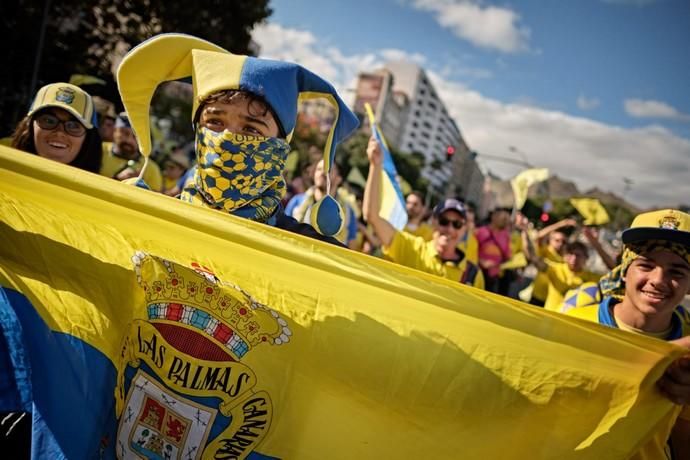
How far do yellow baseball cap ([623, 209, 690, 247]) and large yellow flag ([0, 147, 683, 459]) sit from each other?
0.84 m

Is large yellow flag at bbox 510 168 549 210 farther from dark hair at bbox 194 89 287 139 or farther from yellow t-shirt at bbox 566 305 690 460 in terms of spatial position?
dark hair at bbox 194 89 287 139

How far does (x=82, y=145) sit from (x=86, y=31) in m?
9.87

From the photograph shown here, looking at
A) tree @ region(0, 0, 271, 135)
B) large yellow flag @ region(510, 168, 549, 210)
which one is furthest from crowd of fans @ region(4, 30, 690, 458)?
tree @ region(0, 0, 271, 135)

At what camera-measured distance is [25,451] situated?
1.56 metres

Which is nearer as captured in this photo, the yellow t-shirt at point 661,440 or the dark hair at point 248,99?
the yellow t-shirt at point 661,440

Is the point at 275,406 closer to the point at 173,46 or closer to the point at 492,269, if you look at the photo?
the point at 173,46

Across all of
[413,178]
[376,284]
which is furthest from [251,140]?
[413,178]

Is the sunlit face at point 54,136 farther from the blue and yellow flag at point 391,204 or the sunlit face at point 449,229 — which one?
the sunlit face at point 449,229

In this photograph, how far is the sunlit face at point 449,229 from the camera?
11.9 ft

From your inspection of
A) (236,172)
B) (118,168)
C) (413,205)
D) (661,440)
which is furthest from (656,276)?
(118,168)

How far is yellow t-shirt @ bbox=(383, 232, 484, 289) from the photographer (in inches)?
142

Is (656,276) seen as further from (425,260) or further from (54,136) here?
(54,136)

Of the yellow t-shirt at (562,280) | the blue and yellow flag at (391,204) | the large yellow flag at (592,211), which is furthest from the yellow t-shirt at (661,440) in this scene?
the large yellow flag at (592,211)

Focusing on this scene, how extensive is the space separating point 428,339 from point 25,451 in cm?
151
